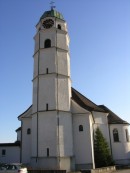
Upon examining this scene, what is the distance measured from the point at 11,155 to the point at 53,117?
25.9 ft

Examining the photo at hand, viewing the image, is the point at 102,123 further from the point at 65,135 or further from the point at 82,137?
the point at 65,135

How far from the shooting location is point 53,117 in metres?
22.7

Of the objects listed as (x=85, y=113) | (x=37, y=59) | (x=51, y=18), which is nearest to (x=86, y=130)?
(x=85, y=113)

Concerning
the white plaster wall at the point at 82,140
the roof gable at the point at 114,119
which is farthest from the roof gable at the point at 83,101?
the white plaster wall at the point at 82,140

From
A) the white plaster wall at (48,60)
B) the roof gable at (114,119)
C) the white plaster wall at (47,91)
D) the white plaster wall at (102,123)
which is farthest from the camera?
the roof gable at (114,119)

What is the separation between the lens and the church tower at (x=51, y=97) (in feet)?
71.7

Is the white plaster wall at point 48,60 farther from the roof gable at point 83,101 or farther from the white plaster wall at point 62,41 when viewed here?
the roof gable at point 83,101

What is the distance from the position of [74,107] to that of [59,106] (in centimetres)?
212

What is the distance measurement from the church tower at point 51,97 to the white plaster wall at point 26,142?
2704 millimetres

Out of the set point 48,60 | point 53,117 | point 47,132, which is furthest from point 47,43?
point 47,132

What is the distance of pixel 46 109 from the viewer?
23.1 metres

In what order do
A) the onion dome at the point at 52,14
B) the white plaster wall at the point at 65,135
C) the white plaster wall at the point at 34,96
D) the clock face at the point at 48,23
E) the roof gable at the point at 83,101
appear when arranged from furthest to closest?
1. the roof gable at the point at 83,101
2. the onion dome at the point at 52,14
3. the clock face at the point at 48,23
4. the white plaster wall at the point at 34,96
5. the white plaster wall at the point at 65,135

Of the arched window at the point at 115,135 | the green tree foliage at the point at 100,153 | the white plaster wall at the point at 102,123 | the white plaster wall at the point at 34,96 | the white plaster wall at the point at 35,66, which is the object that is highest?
Result: the white plaster wall at the point at 35,66

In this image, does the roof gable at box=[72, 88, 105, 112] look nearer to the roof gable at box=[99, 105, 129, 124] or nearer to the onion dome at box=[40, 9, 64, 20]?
the roof gable at box=[99, 105, 129, 124]
